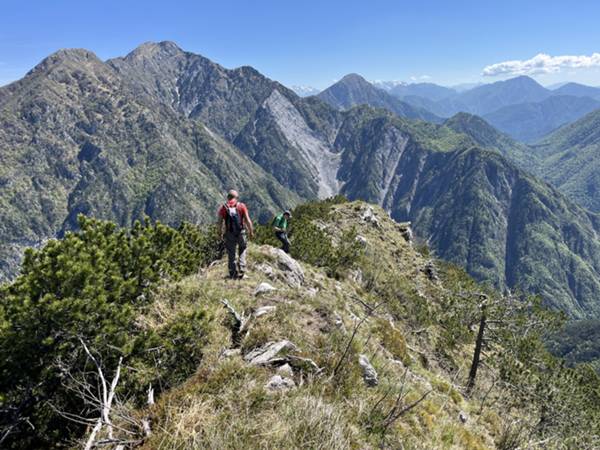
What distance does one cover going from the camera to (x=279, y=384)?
6.10 meters

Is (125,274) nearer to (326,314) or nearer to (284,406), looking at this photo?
(326,314)

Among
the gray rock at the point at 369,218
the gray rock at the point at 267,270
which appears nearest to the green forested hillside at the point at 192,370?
the gray rock at the point at 267,270

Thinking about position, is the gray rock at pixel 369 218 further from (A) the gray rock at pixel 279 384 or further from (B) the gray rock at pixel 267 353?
(A) the gray rock at pixel 279 384

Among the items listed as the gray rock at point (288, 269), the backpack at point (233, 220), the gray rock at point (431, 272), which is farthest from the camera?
the gray rock at point (431, 272)

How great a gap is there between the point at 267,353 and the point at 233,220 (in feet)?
22.5

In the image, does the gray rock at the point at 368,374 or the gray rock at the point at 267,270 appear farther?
the gray rock at the point at 267,270

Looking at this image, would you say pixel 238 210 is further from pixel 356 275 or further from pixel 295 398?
pixel 356 275

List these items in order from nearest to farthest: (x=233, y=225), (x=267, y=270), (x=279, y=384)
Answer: (x=279, y=384) < (x=233, y=225) < (x=267, y=270)

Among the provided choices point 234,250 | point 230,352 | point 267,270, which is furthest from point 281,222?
point 230,352

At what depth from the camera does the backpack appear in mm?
13109

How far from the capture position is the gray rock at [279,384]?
5.95 metres

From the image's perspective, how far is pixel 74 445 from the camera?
6.19 metres

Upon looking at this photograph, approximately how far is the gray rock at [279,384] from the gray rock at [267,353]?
57 centimetres

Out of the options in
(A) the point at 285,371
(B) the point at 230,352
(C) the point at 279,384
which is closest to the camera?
(C) the point at 279,384
